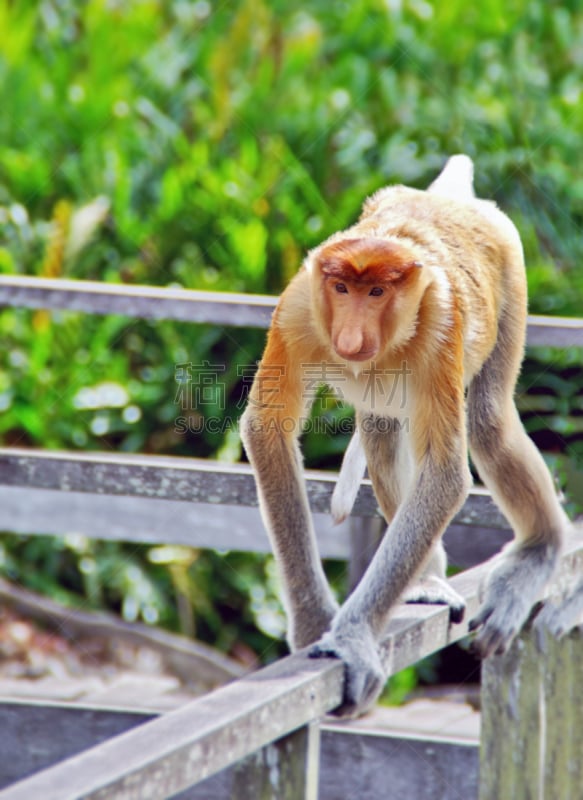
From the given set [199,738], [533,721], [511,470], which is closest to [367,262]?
[511,470]

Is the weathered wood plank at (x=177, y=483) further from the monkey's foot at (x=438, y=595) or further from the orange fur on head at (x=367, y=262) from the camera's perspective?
Result: the orange fur on head at (x=367, y=262)

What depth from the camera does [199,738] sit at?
4.14ft

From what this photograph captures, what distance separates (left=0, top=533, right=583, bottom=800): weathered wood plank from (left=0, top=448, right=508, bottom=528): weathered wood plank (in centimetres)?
97

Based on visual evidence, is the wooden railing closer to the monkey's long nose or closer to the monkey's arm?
the monkey's arm

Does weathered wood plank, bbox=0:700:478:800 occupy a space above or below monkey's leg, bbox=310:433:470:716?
below

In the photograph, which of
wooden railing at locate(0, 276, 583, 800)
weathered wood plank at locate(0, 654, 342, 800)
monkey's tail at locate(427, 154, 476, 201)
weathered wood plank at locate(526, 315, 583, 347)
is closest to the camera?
weathered wood plank at locate(0, 654, 342, 800)

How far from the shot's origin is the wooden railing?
1.27 meters

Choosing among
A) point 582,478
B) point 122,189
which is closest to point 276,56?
point 122,189

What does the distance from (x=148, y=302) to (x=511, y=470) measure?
120 centimetres

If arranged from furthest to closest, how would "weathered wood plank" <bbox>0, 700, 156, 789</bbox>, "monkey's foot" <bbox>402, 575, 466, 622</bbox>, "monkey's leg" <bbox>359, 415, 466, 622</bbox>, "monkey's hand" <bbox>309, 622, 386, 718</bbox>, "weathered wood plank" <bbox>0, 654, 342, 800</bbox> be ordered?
"weathered wood plank" <bbox>0, 700, 156, 789</bbox>
"monkey's leg" <bbox>359, 415, 466, 622</bbox>
"monkey's foot" <bbox>402, 575, 466, 622</bbox>
"monkey's hand" <bbox>309, 622, 386, 718</bbox>
"weathered wood plank" <bbox>0, 654, 342, 800</bbox>

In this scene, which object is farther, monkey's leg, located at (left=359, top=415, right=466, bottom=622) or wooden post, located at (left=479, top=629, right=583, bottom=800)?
monkey's leg, located at (left=359, top=415, right=466, bottom=622)

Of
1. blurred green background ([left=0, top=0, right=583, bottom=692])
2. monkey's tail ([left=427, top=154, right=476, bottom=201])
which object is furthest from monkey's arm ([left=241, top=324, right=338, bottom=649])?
blurred green background ([left=0, top=0, right=583, bottom=692])

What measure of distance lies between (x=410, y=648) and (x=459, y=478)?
330 millimetres

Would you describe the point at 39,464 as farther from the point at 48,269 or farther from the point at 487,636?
the point at 48,269
